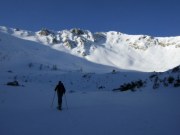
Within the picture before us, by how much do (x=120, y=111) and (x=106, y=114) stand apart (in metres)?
0.97

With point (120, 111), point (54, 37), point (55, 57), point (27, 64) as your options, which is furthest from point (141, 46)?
point (120, 111)

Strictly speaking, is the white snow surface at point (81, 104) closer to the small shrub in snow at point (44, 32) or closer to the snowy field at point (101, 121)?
the snowy field at point (101, 121)

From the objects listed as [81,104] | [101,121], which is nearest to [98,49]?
[81,104]

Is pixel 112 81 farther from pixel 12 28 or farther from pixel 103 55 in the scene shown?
pixel 12 28

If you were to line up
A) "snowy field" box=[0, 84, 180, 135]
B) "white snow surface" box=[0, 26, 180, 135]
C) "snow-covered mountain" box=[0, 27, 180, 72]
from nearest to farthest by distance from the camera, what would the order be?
"snowy field" box=[0, 84, 180, 135] → "white snow surface" box=[0, 26, 180, 135] → "snow-covered mountain" box=[0, 27, 180, 72]

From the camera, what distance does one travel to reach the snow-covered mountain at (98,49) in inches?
5812

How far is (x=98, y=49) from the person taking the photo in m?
175

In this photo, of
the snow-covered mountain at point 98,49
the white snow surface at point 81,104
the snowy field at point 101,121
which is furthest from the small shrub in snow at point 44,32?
the snowy field at point 101,121

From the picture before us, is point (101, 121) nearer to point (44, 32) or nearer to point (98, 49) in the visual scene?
point (98, 49)

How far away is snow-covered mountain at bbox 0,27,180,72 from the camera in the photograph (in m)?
148

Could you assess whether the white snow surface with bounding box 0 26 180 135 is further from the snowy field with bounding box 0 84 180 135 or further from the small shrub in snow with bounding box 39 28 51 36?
the small shrub in snow with bounding box 39 28 51 36

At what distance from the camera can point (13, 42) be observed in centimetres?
14200

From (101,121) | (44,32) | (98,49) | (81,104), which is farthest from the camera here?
(44,32)

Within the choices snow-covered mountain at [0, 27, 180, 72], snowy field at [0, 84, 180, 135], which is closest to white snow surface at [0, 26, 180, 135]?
snowy field at [0, 84, 180, 135]
